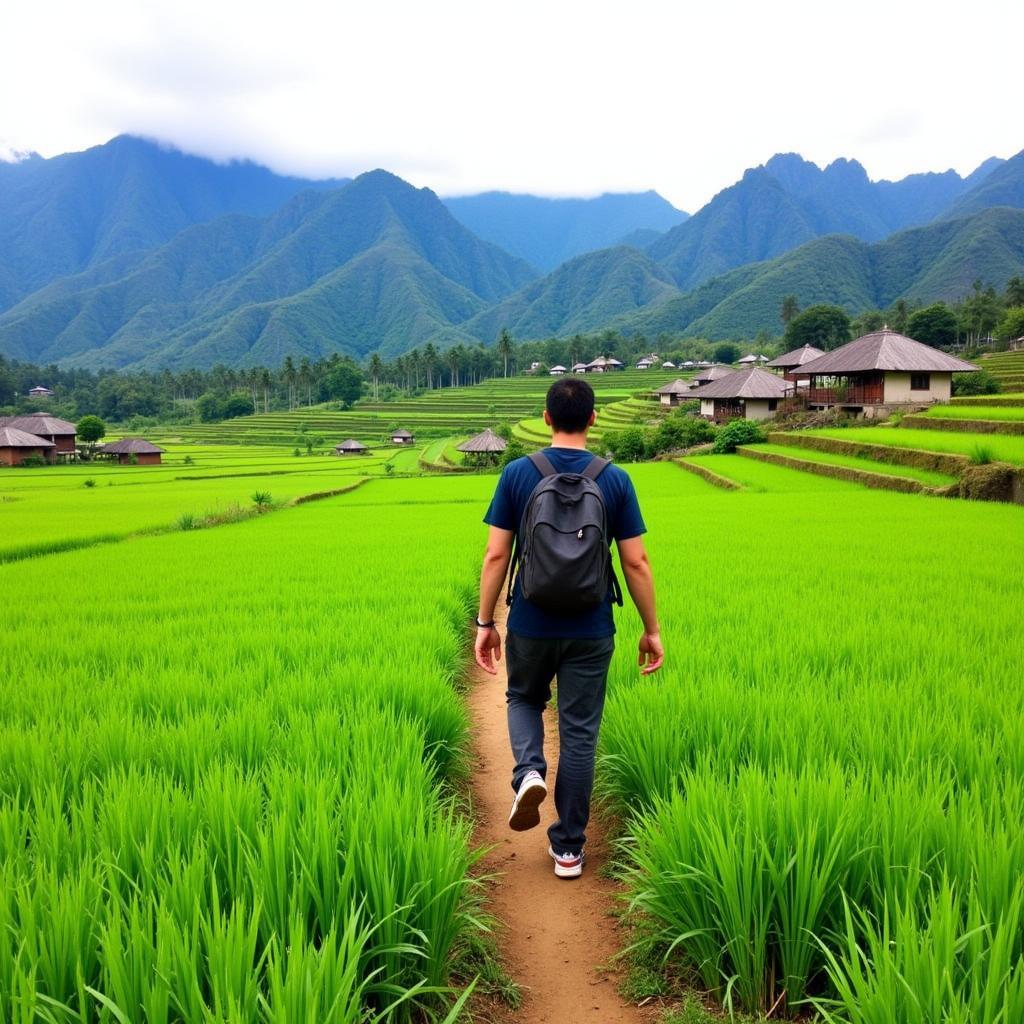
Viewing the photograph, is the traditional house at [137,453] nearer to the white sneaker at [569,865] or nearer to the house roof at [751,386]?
the house roof at [751,386]

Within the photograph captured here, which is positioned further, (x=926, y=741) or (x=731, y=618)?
(x=731, y=618)

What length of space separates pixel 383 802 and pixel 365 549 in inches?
338

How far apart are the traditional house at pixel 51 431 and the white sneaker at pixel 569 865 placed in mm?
53552

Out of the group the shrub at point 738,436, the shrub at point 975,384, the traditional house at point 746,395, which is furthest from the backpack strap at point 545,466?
the traditional house at point 746,395

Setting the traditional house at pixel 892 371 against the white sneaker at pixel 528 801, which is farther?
the traditional house at pixel 892 371

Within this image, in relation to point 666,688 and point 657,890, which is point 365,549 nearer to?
point 666,688

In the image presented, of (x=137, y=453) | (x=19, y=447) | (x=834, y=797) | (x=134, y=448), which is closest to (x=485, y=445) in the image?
(x=137, y=453)

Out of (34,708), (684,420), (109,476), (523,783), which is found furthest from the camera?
(684,420)

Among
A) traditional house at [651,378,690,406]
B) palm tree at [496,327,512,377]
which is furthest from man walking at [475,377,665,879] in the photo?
palm tree at [496,327,512,377]

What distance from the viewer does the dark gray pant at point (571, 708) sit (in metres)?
2.88

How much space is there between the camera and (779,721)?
320cm

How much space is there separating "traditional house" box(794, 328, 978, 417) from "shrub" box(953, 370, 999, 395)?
1.56 meters

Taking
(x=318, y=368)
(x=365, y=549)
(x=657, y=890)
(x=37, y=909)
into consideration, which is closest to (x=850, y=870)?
(x=657, y=890)

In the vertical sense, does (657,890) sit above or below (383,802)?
below
